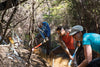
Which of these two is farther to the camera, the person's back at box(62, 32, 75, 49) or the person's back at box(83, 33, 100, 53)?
the person's back at box(62, 32, 75, 49)

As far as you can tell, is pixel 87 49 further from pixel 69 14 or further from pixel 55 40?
pixel 55 40

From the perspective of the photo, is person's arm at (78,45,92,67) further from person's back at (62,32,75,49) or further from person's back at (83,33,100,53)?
person's back at (62,32,75,49)

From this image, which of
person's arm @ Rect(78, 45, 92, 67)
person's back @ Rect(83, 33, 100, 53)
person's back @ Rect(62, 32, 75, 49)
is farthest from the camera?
person's back @ Rect(62, 32, 75, 49)

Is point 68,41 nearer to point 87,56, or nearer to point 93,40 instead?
point 93,40

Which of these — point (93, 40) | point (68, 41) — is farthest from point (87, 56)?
point (68, 41)

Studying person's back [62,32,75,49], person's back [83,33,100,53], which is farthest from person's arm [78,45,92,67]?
person's back [62,32,75,49]

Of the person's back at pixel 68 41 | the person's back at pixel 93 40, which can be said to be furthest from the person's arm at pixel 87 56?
the person's back at pixel 68 41

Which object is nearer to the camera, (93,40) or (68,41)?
(93,40)

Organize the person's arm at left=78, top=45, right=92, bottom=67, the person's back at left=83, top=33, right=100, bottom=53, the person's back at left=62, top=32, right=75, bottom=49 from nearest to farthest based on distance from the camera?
the person's arm at left=78, top=45, right=92, bottom=67 → the person's back at left=83, top=33, right=100, bottom=53 → the person's back at left=62, top=32, right=75, bottom=49

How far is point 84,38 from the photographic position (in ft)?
6.66

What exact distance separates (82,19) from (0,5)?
427cm

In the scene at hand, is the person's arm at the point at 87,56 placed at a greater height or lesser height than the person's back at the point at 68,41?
greater

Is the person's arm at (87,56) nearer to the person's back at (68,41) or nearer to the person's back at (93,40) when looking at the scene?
the person's back at (93,40)

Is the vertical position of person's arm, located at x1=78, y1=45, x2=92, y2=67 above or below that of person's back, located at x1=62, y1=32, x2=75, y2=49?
above
